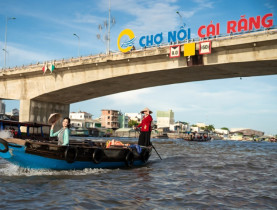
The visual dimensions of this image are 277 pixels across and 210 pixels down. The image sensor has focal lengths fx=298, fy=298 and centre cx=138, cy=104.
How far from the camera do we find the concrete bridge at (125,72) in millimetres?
21344

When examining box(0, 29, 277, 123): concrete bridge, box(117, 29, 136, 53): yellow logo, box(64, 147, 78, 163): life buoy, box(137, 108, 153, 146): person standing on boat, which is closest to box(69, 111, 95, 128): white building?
box(0, 29, 277, 123): concrete bridge

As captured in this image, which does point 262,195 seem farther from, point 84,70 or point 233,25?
point 84,70

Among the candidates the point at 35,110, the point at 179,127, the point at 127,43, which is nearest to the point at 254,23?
the point at 127,43

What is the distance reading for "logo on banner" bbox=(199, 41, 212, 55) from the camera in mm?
22078

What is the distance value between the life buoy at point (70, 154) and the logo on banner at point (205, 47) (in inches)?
609

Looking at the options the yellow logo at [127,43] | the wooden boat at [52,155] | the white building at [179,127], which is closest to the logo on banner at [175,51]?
the yellow logo at [127,43]

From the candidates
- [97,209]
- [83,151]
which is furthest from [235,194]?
[83,151]

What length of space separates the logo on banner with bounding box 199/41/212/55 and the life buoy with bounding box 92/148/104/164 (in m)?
14.5

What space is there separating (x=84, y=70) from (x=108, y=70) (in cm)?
297

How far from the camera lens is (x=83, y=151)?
9781 millimetres

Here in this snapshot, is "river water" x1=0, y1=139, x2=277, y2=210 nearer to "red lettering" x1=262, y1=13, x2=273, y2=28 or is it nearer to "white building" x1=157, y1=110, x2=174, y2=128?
"red lettering" x1=262, y1=13, x2=273, y2=28

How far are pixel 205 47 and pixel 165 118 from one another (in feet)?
302

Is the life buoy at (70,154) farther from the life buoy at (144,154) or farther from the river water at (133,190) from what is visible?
the life buoy at (144,154)

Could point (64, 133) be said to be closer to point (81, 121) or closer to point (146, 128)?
point (146, 128)
